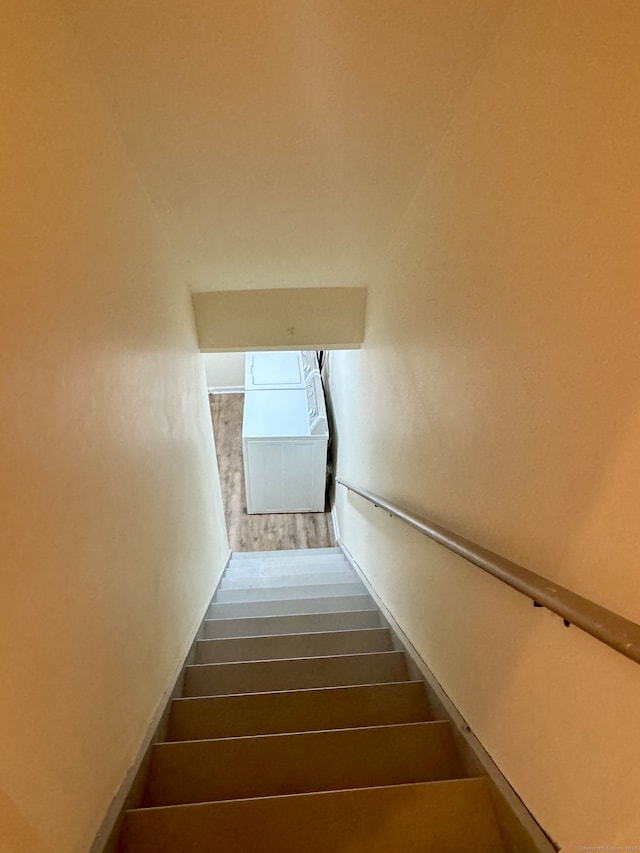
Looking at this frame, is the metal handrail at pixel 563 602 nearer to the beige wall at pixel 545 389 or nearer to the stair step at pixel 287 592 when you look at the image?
the beige wall at pixel 545 389

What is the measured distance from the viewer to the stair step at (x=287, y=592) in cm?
330

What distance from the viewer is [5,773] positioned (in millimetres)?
845

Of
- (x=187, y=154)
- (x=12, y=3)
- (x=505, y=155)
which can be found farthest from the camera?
(x=187, y=154)

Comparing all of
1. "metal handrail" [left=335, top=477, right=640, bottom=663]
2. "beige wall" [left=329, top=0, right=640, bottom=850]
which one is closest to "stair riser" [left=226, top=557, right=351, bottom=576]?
"beige wall" [left=329, top=0, right=640, bottom=850]

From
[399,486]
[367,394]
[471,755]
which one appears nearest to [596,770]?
[471,755]

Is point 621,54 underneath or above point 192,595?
above

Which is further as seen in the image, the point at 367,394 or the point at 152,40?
the point at 367,394

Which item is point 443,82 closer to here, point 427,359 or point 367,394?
point 427,359

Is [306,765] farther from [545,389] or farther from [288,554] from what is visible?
[288,554]

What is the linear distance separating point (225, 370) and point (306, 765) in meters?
6.36

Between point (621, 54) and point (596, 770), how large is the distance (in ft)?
4.14

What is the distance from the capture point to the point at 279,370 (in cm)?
627

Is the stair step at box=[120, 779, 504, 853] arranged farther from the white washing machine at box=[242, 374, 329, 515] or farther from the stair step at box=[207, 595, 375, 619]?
the white washing machine at box=[242, 374, 329, 515]

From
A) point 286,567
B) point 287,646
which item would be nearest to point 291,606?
point 287,646
